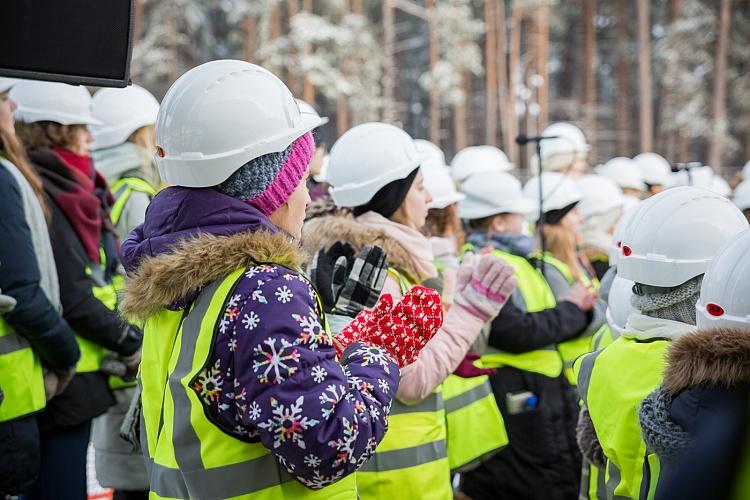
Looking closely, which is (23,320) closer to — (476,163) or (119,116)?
(119,116)

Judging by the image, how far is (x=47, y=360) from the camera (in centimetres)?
371

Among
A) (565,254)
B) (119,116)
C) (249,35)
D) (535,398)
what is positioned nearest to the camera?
(535,398)

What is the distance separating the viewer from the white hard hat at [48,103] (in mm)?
4211

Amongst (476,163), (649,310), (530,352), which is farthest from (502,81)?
(649,310)

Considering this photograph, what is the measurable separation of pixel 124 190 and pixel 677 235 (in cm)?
337

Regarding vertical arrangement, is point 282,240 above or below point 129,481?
above

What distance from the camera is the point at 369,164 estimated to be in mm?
3523

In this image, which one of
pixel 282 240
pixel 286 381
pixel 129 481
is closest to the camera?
pixel 286 381

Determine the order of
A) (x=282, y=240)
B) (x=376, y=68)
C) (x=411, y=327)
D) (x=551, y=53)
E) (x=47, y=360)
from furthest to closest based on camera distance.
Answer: (x=551, y=53)
(x=376, y=68)
(x=47, y=360)
(x=411, y=327)
(x=282, y=240)

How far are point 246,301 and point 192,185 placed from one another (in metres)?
0.39

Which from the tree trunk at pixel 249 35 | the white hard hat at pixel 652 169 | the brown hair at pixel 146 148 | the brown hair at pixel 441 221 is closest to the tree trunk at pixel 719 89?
the tree trunk at pixel 249 35

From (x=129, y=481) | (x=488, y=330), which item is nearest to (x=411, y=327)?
(x=488, y=330)

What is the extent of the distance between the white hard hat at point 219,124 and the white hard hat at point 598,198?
15.4 feet

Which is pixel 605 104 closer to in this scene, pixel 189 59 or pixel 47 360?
pixel 189 59
